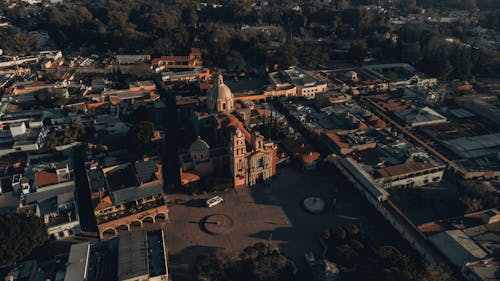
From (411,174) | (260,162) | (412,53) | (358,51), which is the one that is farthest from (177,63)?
(411,174)

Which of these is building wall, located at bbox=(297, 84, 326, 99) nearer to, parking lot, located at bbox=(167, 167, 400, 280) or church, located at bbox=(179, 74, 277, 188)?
Result: church, located at bbox=(179, 74, 277, 188)

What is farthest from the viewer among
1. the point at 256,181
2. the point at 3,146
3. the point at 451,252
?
the point at 3,146

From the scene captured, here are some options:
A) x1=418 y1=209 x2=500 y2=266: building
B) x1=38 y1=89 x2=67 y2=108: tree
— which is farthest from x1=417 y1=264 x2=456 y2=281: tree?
x1=38 y1=89 x2=67 y2=108: tree

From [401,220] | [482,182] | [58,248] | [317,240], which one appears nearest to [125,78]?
[58,248]

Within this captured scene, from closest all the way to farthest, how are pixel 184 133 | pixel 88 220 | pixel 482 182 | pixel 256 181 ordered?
1. pixel 88 220
2. pixel 482 182
3. pixel 256 181
4. pixel 184 133

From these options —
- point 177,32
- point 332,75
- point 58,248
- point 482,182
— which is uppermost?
point 177,32

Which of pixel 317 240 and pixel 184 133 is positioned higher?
pixel 184 133

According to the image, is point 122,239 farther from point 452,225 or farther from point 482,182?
point 482,182
